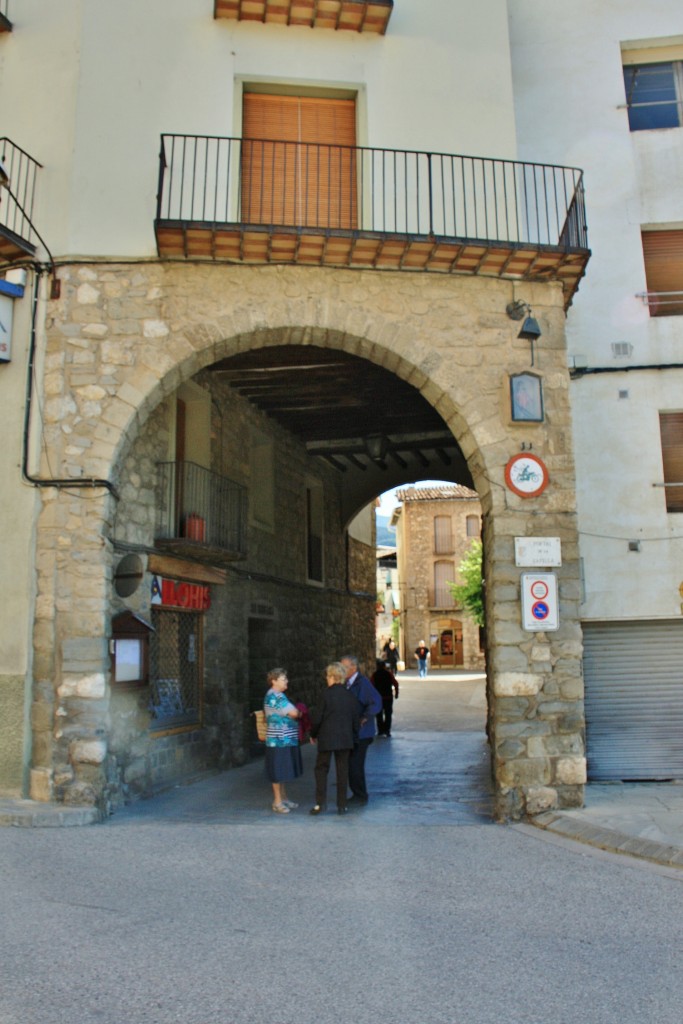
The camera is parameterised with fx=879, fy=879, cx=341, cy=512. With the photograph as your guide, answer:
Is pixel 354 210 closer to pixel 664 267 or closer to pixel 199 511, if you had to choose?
pixel 664 267

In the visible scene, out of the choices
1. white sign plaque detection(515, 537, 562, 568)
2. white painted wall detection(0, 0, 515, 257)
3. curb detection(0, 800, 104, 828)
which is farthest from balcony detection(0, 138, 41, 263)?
white sign plaque detection(515, 537, 562, 568)

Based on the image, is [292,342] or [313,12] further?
[313,12]

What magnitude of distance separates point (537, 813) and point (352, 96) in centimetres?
774

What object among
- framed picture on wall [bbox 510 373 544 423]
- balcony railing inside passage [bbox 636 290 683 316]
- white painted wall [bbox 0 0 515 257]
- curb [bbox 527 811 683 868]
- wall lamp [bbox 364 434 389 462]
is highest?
white painted wall [bbox 0 0 515 257]

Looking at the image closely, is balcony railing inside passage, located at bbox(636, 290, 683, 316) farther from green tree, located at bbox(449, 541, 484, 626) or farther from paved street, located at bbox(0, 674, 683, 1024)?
green tree, located at bbox(449, 541, 484, 626)

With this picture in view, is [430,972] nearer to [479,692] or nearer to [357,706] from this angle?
[357,706]

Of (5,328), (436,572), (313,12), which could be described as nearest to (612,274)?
(313,12)

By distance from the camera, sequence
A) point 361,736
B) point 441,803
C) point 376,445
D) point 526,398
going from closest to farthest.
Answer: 1. point 526,398
2. point 361,736
3. point 441,803
4. point 376,445

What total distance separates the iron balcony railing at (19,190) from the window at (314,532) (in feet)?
28.3

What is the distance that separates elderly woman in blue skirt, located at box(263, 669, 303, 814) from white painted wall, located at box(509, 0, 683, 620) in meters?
3.71

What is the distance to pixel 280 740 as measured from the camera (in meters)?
8.56

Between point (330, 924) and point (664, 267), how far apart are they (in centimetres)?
888

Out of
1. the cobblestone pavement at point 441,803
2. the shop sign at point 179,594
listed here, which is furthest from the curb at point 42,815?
the shop sign at point 179,594

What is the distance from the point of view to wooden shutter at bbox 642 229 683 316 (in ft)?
34.9
